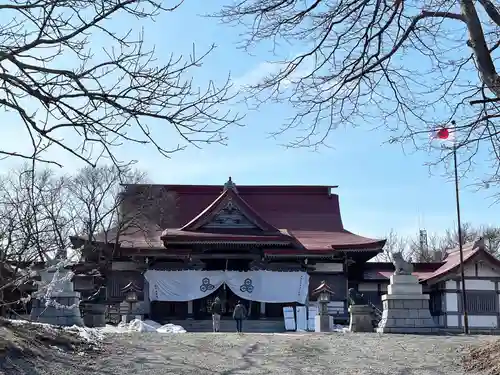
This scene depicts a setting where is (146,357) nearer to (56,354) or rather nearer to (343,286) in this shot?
(56,354)

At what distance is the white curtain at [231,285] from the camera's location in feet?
91.4

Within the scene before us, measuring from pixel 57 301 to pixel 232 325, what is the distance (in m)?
11.0

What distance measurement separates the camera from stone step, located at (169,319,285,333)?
26.3 metres

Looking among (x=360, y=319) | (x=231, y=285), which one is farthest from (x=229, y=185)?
(x=360, y=319)

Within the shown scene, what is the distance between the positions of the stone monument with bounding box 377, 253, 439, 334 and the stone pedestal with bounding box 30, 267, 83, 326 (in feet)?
25.5

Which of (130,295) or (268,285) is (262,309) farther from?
(130,295)

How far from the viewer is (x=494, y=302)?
96.4 ft

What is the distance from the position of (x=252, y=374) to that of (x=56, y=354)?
318 centimetres

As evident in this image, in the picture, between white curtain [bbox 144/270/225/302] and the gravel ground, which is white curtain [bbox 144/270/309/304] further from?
the gravel ground

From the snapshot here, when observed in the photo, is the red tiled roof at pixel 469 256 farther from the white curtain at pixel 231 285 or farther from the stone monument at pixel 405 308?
the stone monument at pixel 405 308

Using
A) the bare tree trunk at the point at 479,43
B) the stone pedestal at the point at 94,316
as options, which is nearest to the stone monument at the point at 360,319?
the stone pedestal at the point at 94,316

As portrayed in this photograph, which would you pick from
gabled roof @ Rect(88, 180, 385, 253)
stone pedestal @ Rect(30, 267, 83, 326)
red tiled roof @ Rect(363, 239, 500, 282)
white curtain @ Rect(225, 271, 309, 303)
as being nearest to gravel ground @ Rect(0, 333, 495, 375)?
stone pedestal @ Rect(30, 267, 83, 326)

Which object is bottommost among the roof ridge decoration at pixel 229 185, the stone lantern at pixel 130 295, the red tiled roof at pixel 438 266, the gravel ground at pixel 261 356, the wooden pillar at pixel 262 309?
the gravel ground at pixel 261 356

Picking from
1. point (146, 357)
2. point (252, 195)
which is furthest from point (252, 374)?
point (252, 195)
